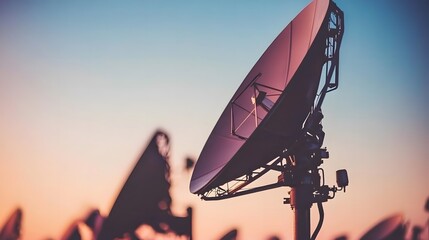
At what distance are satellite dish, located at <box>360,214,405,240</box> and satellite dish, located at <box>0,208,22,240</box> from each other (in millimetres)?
21214

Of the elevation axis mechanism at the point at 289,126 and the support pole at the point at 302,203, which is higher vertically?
the elevation axis mechanism at the point at 289,126

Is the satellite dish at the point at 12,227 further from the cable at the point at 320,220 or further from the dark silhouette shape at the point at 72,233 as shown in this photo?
the cable at the point at 320,220

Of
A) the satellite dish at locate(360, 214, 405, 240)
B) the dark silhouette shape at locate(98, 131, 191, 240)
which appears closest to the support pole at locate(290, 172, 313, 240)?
the dark silhouette shape at locate(98, 131, 191, 240)

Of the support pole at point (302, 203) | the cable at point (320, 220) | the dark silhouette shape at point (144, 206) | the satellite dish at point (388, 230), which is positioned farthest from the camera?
the satellite dish at point (388, 230)

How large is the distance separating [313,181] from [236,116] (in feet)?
16.8

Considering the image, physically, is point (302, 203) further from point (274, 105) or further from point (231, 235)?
point (231, 235)

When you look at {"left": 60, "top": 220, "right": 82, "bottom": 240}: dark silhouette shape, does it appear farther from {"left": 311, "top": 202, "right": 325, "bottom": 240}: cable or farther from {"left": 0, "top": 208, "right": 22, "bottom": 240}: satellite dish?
{"left": 311, "top": 202, "right": 325, "bottom": 240}: cable

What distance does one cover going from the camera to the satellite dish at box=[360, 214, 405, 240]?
29031 millimetres

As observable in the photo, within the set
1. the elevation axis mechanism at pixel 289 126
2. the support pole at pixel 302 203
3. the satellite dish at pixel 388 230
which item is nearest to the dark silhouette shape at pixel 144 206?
the elevation axis mechanism at pixel 289 126

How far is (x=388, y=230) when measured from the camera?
29.8m

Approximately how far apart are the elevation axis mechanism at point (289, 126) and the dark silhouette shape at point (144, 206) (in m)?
4.19

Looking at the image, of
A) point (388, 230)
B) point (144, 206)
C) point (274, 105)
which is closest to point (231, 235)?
point (144, 206)

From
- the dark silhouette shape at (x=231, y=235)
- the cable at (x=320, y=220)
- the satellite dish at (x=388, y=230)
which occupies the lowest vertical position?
the satellite dish at (x=388, y=230)

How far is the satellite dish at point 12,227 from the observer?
25.3m
